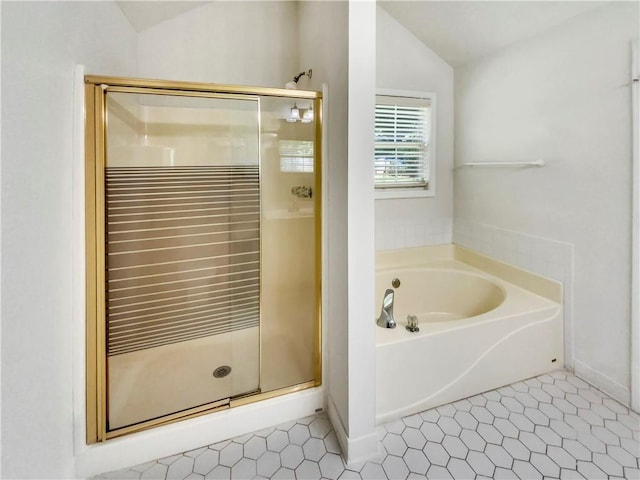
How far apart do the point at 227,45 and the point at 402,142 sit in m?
1.55

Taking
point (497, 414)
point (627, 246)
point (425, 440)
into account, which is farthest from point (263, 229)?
point (627, 246)

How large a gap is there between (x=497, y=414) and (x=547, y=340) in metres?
0.65

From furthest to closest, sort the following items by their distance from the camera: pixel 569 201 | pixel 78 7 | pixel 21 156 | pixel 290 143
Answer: pixel 569 201
pixel 290 143
pixel 78 7
pixel 21 156

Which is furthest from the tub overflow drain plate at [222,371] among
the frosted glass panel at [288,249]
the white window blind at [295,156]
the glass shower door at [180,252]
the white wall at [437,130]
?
the white wall at [437,130]

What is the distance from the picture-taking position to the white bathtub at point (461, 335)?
5.26ft

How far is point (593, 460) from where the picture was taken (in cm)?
134

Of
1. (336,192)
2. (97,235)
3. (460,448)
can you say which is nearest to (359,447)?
(460,448)

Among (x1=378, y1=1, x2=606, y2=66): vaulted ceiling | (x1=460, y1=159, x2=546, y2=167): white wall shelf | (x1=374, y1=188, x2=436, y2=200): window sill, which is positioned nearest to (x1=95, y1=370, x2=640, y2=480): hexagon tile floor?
(x1=460, y1=159, x2=546, y2=167): white wall shelf

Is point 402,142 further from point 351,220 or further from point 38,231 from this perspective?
point 38,231

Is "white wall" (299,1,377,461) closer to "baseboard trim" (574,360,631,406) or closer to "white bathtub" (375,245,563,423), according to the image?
"white bathtub" (375,245,563,423)

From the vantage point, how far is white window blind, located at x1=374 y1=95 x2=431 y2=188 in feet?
8.59

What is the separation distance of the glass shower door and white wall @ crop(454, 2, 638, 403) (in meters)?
1.86

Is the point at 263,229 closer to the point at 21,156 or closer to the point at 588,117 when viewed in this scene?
the point at 21,156

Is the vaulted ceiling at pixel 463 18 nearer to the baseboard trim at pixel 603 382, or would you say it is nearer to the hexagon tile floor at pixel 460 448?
the baseboard trim at pixel 603 382
